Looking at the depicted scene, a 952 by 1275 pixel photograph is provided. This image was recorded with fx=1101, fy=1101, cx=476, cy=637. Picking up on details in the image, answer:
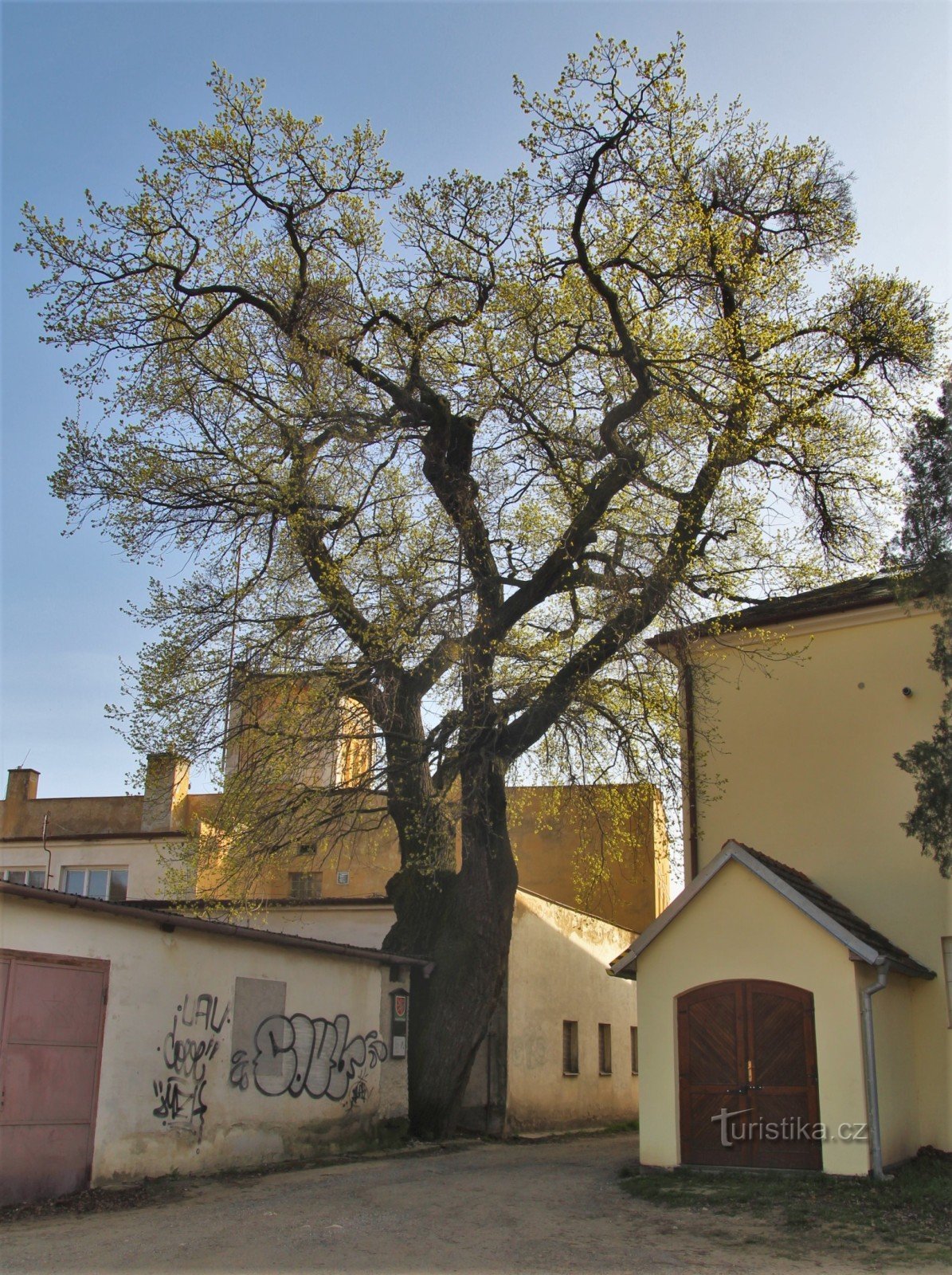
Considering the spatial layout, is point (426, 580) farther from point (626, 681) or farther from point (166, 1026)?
point (166, 1026)

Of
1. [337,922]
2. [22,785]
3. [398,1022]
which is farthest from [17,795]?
[398,1022]

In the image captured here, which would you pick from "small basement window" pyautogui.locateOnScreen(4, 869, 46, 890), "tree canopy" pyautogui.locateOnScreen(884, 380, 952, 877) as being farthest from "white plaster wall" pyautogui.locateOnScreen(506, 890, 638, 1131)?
"small basement window" pyautogui.locateOnScreen(4, 869, 46, 890)

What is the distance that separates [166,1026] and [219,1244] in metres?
3.82

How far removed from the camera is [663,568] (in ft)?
50.4

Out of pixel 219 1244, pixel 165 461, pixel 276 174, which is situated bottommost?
pixel 219 1244

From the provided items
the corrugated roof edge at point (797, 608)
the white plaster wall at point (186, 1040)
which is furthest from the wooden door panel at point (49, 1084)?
the corrugated roof edge at point (797, 608)

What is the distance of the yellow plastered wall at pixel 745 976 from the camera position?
12359 mm

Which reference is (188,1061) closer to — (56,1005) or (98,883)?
(56,1005)

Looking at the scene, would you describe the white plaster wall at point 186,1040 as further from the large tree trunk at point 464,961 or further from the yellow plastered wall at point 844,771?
the yellow plastered wall at point 844,771

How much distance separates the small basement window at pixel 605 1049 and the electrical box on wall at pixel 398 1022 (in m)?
8.81

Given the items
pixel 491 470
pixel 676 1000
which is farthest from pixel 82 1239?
pixel 491 470

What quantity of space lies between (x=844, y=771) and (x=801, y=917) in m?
3.29

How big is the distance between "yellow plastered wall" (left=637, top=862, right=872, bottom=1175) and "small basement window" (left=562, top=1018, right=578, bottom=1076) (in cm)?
934

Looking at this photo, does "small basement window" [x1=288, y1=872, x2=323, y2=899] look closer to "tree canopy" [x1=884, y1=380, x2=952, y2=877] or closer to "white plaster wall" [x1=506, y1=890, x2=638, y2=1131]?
"white plaster wall" [x1=506, y1=890, x2=638, y2=1131]
